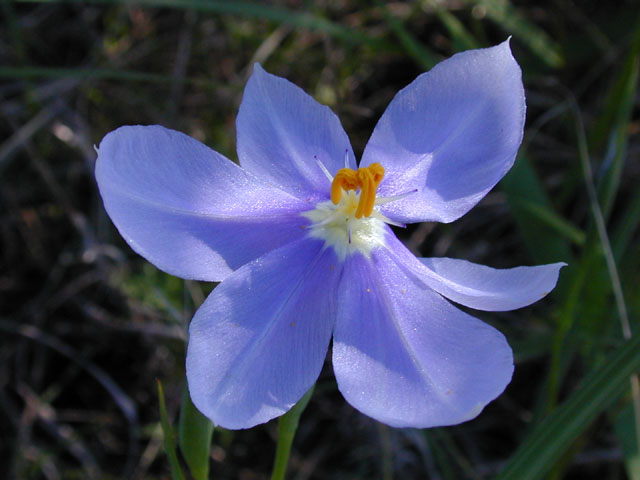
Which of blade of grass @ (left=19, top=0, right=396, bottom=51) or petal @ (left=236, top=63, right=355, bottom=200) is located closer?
petal @ (left=236, top=63, right=355, bottom=200)

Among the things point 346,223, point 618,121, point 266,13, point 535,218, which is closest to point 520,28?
point 618,121

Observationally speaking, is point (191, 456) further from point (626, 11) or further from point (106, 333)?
point (626, 11)

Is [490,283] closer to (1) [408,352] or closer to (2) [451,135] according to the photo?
(1) [408,352]

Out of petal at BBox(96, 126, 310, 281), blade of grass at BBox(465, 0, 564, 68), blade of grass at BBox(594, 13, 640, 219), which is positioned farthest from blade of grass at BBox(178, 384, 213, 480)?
blade of grass at BBox(465, 0, 564, 68)

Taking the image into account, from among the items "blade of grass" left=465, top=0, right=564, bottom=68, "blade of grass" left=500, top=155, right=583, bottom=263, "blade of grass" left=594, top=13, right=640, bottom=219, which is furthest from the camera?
"blade of grass" left=465, top=0, right=564, bottom=68

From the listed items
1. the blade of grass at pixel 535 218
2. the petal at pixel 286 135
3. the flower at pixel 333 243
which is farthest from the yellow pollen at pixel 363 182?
the blade of grass at pixel 535 218

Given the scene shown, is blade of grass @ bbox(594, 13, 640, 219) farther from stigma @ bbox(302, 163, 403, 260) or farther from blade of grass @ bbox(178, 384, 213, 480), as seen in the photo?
blade of grass @ bbox(178, 384, 213, 480)
